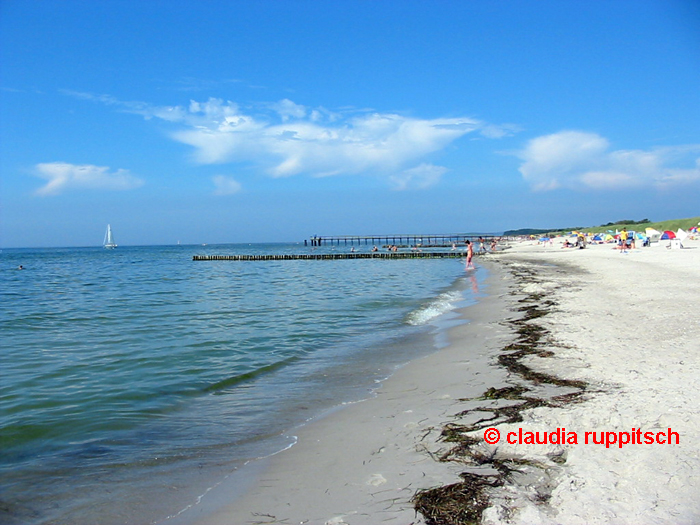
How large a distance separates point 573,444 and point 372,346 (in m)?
6.06

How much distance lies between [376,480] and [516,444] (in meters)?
1.24

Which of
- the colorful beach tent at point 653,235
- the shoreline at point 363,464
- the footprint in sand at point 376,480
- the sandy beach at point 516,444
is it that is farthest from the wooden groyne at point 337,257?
the footprint in sand at point 376,480

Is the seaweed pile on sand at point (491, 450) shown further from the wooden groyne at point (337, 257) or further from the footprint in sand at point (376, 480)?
the wooden groyne at point (337, 257)

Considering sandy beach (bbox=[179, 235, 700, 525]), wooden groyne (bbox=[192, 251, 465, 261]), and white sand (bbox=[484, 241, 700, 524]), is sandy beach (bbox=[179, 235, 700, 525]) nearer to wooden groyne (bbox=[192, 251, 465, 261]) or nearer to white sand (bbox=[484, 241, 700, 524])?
white sand (bbox=[484, 241, 700, 524])

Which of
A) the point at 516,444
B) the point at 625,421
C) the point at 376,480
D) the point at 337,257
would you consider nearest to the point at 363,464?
the point at 376,480

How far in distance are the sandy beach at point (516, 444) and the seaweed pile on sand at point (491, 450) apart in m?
0.02

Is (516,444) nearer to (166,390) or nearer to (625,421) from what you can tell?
(625,421)

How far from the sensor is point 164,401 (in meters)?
6.49

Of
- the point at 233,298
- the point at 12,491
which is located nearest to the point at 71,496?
the point at 12,491

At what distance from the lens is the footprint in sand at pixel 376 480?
11.8 feet

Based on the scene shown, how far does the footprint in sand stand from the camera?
359 cm

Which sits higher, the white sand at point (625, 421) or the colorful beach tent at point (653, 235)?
the colorful beach tent at point (653, 235)

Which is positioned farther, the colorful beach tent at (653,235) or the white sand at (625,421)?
the colorful beach tent at (653,235)

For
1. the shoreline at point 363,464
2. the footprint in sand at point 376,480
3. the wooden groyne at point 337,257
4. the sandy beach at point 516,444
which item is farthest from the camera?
the wooden groyne at point 337,257
